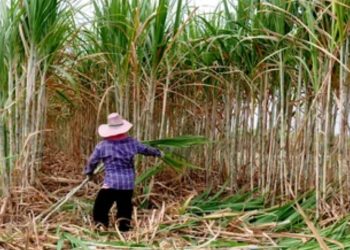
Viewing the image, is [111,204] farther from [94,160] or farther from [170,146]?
[170,146]

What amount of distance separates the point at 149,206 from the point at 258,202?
668mm

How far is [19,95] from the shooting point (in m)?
3.27

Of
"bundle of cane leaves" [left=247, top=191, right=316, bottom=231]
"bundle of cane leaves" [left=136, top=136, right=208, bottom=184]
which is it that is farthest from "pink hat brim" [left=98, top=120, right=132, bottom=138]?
"bundle of cane leaves" [left=247, top=191, right=316, bottom=231]

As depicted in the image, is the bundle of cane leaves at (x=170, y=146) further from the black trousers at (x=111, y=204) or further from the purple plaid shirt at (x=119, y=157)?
the black trousers at (x=111, y=204)

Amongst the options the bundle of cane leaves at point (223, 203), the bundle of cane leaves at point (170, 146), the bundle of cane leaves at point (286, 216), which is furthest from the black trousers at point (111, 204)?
the bundle of cane leaves at point (286, 216)

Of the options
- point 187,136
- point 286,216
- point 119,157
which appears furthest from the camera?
point 187,136

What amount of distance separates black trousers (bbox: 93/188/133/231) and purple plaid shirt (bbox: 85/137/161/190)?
4 cm

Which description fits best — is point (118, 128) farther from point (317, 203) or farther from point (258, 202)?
→ point (317, 203)

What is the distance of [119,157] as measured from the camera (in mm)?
3213

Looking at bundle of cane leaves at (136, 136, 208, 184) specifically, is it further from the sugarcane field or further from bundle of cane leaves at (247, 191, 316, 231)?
bundle of cane leaves at (247, 191, 316, 231)

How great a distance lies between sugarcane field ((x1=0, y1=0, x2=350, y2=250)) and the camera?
276 centimetres

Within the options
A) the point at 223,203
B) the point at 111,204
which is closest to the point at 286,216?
the point at 223,203

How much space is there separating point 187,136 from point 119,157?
0.43 metres

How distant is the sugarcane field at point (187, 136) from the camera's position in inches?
109
